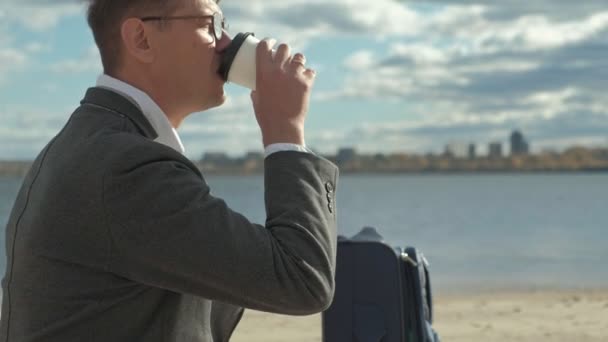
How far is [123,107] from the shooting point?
1.68 meters

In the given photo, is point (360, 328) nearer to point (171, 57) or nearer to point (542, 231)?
point (171, 57)

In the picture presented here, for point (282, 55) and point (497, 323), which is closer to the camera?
point (282, 55)

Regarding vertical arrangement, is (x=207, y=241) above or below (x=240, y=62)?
below

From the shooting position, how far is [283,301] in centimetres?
154

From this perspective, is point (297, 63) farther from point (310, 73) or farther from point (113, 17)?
point (113, 17)

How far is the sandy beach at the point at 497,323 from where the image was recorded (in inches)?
292

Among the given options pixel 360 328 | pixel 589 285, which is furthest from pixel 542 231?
pixel 360 328

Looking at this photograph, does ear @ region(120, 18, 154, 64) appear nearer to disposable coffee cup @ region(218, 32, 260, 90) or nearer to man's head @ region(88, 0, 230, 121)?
man's head @ region(88, 0, 230, 121)

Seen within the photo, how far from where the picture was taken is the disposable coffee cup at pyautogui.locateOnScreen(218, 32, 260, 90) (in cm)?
174

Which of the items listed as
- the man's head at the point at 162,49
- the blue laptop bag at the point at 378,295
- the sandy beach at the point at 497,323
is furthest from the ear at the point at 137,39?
the sandy beach at the point at 497,323

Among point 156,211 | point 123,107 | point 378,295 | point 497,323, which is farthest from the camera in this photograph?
point 497,323

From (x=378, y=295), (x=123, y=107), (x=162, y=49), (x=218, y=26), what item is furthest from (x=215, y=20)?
(x=378, y=295)

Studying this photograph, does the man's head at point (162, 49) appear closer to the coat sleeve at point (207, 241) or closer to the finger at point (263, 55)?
the finger at point (263, 55)

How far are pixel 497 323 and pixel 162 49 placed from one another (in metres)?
7.06
